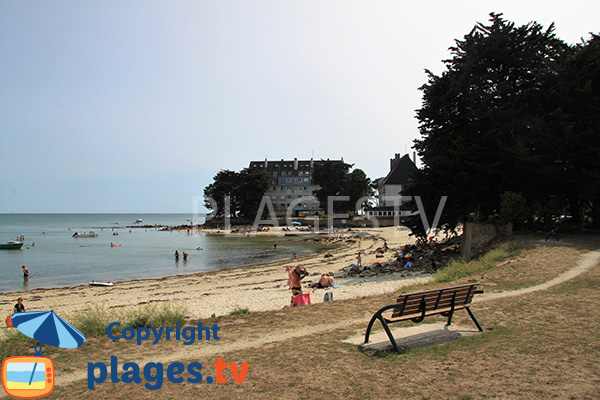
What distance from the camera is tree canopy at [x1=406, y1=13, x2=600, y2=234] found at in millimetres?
22891

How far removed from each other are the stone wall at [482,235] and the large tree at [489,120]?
199cm

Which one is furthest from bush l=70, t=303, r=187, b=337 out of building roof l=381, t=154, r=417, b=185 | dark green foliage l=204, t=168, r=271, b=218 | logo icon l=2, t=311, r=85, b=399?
dark green foliage l=204, t=168, r=271, b=218

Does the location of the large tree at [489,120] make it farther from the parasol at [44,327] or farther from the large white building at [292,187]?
the large white building at [292,187]

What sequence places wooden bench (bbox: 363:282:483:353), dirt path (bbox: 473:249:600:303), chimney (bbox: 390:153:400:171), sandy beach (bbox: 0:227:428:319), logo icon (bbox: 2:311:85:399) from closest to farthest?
logo icon (bbox: 2:311:85:399), wooden bench (bbox: 363:282:483:353), dirt path (bbox: 473:249:600:303), sandy beach (bbox: 0:227:428:319), chimney (bbox: 390:153:400:171)

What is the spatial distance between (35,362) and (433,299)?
6293mm

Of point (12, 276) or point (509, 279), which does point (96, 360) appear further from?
point (12, 276)

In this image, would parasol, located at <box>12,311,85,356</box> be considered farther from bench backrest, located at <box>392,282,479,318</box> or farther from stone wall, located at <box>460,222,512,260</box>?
stone wall, located at <box>460,222,512,260</box>

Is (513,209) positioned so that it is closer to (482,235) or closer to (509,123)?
(482,235)

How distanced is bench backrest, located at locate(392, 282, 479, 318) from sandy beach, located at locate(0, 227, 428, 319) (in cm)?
769

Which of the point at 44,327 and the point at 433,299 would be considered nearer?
the point at 44,327

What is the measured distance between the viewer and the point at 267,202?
341ft

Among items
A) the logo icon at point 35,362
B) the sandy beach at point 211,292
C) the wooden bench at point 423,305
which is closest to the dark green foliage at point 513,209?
the sandy beach at point 211,292

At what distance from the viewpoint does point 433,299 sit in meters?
7.15

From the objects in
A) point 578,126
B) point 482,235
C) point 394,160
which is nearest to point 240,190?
point 394,160
